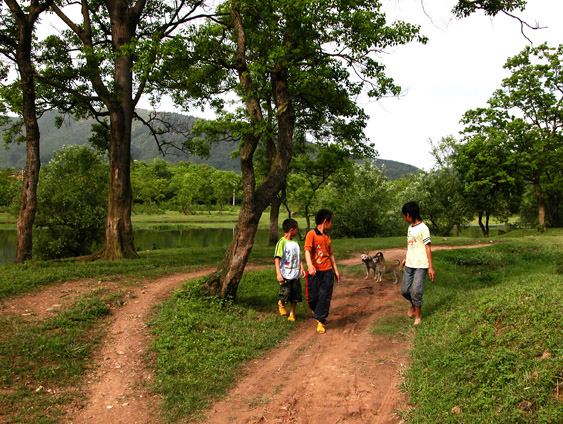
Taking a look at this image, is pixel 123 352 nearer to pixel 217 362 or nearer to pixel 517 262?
pixel 217 362

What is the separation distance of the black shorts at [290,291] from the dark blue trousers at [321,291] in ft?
1.78

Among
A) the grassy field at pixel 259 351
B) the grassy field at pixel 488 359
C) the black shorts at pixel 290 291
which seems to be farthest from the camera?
the black shorts at pixel 290 291

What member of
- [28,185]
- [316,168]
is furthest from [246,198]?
[316,168]

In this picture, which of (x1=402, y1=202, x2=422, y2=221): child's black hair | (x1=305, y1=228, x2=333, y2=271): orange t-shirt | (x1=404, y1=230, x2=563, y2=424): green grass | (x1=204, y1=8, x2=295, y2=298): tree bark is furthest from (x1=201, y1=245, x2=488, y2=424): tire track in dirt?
(x1=402, y1=202, x2=422, y2=221): child's black hair

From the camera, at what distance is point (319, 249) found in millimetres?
7172

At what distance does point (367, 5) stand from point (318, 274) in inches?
320

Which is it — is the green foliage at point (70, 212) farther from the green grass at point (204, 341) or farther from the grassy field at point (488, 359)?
the grassy field at point (488, 359)

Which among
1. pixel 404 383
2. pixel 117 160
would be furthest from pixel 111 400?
pixel 117 160

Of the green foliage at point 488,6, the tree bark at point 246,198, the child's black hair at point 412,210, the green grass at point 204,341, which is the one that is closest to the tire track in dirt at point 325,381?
the green grass at point 204,341

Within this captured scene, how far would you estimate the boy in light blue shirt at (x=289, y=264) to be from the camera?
761 centimetres

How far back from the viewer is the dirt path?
14.8 ft

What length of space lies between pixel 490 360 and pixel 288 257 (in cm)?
397

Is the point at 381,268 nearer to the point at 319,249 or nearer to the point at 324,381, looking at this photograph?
the point at 319,249

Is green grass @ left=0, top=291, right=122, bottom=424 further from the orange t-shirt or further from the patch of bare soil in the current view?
the orange t-shirt
